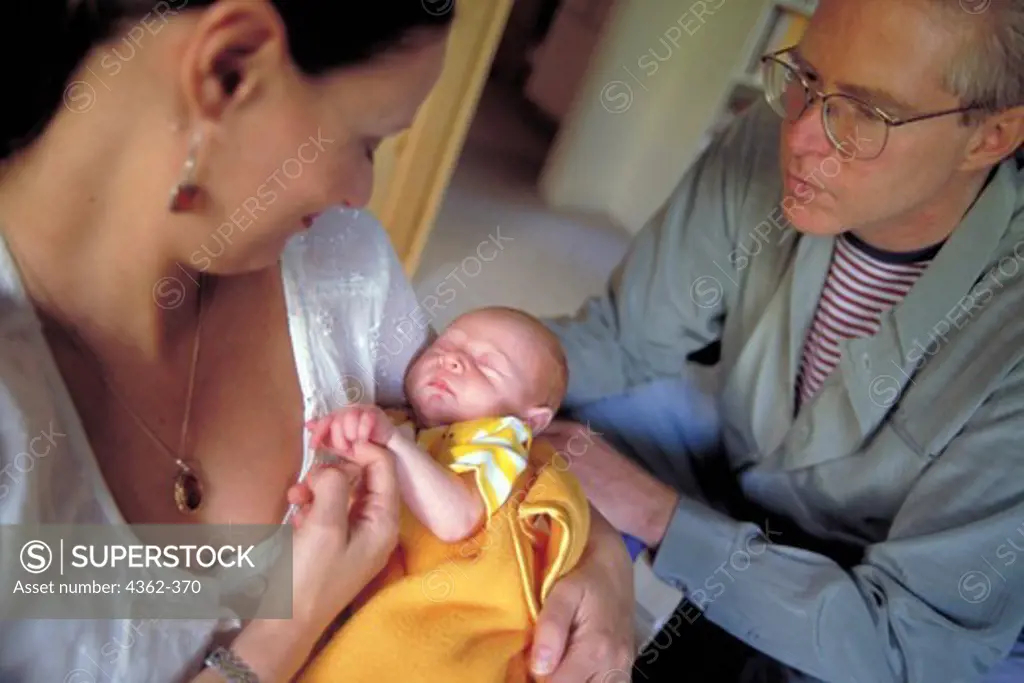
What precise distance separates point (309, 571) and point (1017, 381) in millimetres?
725

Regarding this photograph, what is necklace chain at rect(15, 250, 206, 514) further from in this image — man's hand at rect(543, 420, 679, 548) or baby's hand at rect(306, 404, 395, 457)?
man's hand at rect(543, 420, 679, 548)

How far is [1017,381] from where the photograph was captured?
0.85m

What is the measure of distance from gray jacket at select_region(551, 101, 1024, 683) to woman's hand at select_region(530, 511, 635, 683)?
186mm

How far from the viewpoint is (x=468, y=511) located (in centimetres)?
65

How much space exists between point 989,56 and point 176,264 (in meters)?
0.78

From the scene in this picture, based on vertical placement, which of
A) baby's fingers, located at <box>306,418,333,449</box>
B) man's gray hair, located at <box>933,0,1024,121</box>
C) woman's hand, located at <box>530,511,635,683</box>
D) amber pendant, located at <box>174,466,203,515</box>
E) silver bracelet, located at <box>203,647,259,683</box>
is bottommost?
woman's hand, located at <box>530,511,635,683</box>

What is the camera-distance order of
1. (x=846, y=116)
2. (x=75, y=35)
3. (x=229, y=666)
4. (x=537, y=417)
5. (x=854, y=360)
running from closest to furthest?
(x=75, y=35), (x=229, y=666), (x=537, y=417), (x=846, y=116), (x=854, y=360)

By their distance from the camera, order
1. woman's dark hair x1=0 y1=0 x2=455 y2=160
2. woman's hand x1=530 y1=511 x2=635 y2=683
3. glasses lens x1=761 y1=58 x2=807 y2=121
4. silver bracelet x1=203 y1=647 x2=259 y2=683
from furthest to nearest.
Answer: glasses lens x1=761 y1=58 x2=807 y2=121 < woman's hand x1=530 y1=511 x2=635 y2=683 < silver bracelet x1=203 y1=647 x2=259 y2=683 < woman's dark hair x1=0 y1=0 x2=455 y2=160

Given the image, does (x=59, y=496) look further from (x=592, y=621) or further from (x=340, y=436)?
(x=592, y=621)

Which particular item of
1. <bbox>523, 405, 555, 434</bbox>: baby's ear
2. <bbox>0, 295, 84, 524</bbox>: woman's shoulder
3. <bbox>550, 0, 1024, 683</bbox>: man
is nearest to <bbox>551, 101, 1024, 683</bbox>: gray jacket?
<bbox>550, 0, 1024, 683</bbox>: man

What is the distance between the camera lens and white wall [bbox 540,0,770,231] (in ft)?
3.22

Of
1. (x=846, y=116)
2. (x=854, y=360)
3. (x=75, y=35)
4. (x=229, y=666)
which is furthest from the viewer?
(x=854, y=360)

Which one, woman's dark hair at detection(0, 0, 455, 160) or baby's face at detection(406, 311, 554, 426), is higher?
woman's dark hair at detection(0, 0, 455, 160)

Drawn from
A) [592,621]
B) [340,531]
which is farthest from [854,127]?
[340,531]
